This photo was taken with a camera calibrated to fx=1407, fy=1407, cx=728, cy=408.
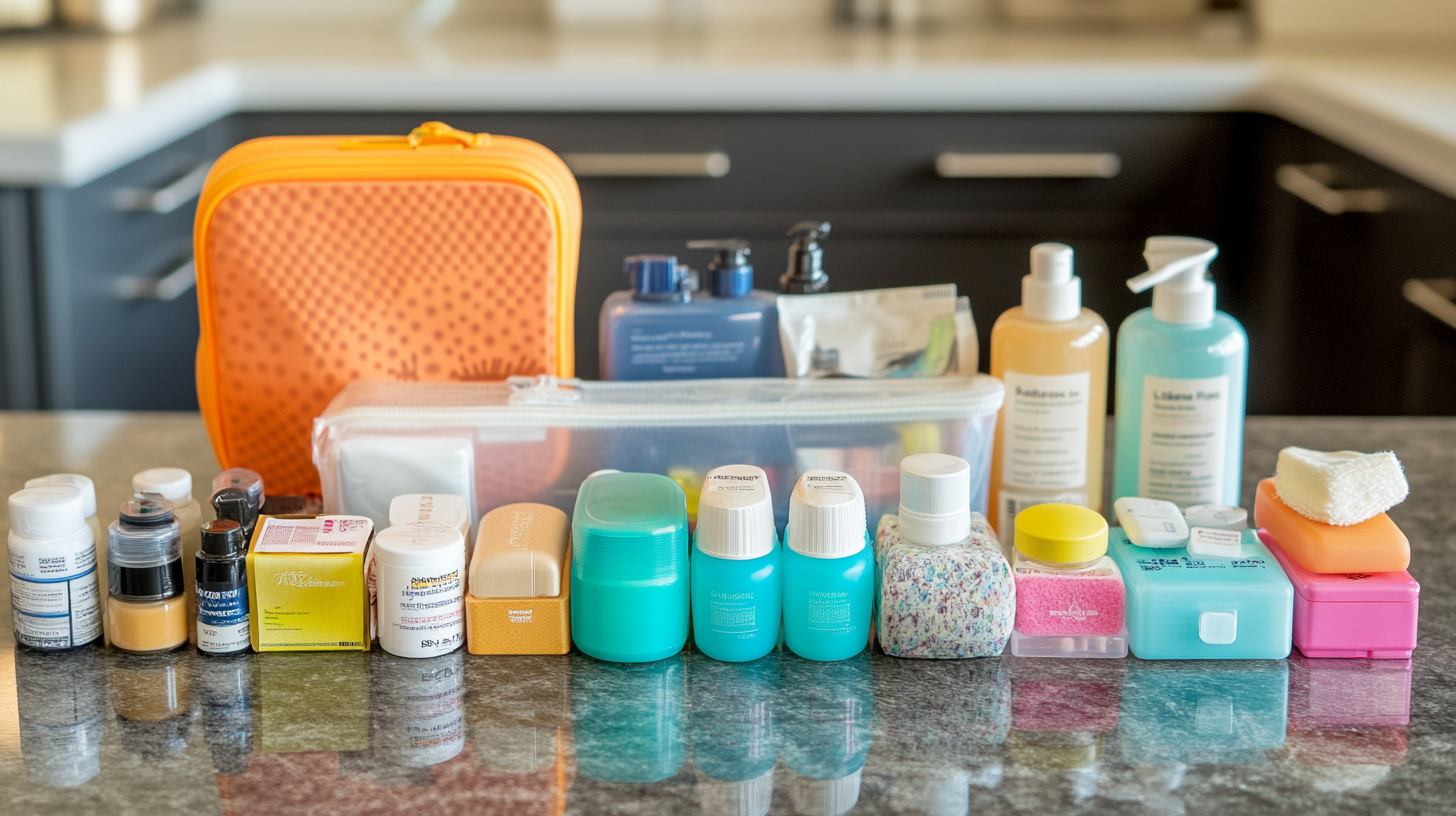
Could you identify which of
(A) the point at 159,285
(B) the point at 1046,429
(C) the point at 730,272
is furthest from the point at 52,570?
(A) the point at 159,285

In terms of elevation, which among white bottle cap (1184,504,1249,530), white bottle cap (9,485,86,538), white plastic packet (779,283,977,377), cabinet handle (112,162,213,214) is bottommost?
white bottle cap (1184,504,1249,530)

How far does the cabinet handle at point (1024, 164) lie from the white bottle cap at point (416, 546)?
1394 mm

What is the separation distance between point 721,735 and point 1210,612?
0.25 meters

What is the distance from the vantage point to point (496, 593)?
2.26ft

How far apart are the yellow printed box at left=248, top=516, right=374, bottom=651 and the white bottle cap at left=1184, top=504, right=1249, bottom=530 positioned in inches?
16.9

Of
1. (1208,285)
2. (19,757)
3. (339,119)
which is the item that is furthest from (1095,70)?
(19,757)

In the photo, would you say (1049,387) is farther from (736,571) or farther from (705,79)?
(705,79)

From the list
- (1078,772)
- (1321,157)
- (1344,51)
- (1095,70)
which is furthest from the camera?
(1344,51)

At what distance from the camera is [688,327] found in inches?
32.7

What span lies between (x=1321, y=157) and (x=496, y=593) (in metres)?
1.44

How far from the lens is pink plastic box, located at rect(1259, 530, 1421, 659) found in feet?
2.23

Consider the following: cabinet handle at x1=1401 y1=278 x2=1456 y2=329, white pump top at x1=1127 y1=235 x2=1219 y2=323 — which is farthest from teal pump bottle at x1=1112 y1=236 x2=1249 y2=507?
cabinet handle at x1=1401 y1=278 x2=1456 y2=329

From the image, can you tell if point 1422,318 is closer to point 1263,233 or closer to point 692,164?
point 1263,233

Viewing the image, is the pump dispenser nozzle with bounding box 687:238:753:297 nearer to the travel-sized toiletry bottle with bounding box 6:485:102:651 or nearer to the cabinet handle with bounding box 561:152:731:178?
the travel-sized toiletry bottle with bounding box 6:485:102:651
